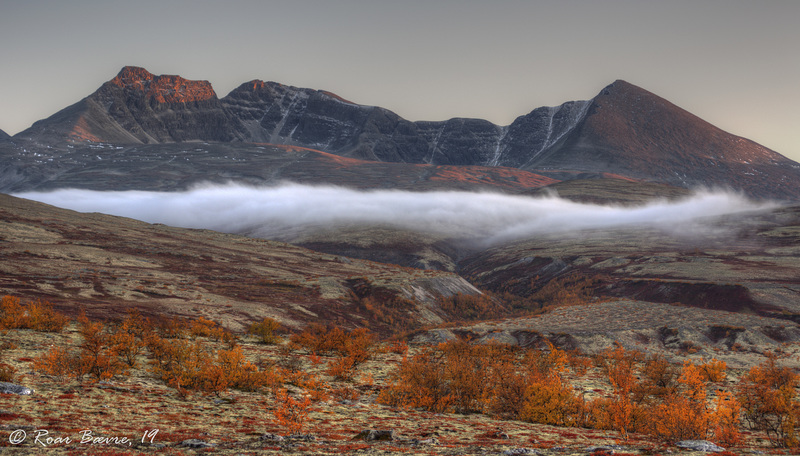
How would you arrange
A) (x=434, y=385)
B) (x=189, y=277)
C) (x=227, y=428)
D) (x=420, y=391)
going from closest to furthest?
(x=227, y=428), (x=420, y=391), (x=434, y=385), (x=189, y=277)

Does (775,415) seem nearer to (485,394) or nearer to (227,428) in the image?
(485,394)

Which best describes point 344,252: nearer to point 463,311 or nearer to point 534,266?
point 534,266

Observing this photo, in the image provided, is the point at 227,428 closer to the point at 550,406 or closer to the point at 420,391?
the point at 420,391

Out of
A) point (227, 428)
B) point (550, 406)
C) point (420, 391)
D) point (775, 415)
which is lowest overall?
point (420, 391)

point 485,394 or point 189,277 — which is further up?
point 485,394

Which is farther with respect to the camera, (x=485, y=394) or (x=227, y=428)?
(x=485, y=394)

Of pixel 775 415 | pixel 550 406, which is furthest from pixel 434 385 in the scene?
pixel 775 415

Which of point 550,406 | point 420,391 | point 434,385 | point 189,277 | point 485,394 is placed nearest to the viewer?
point 550,406

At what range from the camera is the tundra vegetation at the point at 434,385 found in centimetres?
1944

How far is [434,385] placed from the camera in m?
26.2

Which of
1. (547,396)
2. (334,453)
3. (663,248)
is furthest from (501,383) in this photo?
(663,248)

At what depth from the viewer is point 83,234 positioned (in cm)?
10750

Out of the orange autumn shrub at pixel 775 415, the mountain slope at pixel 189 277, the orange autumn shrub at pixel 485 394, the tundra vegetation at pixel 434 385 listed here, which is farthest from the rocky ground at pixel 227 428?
the mountain slope at pixel 189 277

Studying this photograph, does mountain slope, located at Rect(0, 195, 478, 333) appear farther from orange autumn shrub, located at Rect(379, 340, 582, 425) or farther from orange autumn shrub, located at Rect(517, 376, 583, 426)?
orange autumn shrub, located at Rect(517, 376, 583, 426)
